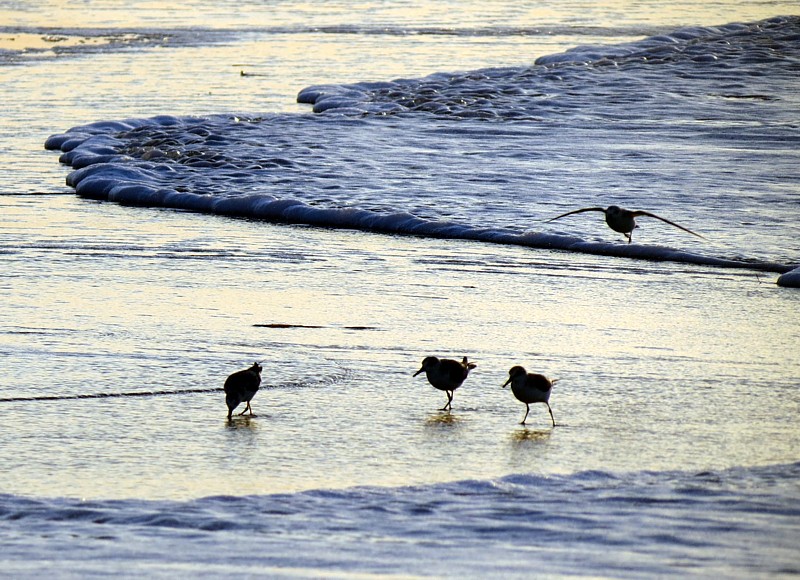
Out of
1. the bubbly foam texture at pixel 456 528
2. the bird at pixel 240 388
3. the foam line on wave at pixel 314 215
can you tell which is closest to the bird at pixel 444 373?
the bird at pixel 240 388

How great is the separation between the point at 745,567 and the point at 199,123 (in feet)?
35.6

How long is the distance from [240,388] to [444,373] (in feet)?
2.72

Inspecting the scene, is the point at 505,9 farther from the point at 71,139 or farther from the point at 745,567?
the point at 745,567

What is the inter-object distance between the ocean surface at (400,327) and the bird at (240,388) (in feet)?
0.38

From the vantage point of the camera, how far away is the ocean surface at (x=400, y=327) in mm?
4527

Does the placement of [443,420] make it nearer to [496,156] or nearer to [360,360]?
[360,360]

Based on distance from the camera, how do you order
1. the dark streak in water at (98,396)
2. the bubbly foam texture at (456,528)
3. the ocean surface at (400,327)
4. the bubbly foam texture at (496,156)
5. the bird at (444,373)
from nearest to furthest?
the bubbly foam texture at (456,528), the ocean surface at (400,327), the bird at (444,373), the dark streak in water at (98,396), the bubbly foam texture at (496,156)

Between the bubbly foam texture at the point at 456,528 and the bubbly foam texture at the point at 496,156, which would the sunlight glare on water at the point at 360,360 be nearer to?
the bubbly foam texture at the point at 456,528

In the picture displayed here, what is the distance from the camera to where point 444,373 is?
5766mm

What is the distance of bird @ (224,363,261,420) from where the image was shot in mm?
5641

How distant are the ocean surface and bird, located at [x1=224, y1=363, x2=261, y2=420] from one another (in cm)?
12

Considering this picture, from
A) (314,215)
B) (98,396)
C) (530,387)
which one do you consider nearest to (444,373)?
(530,387)

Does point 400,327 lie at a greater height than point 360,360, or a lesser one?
greater

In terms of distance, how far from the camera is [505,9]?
1117 inches
